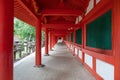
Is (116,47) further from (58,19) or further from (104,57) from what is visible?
(58,19)

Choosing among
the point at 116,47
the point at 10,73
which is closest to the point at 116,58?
the point at 116,47

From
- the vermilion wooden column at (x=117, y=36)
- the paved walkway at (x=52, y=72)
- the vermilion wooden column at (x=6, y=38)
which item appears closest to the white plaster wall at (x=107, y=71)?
the vermilion wooden column at (x=117, y=36)

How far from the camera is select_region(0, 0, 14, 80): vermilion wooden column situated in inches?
87.0

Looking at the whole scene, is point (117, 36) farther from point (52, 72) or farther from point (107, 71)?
point (52, 72)

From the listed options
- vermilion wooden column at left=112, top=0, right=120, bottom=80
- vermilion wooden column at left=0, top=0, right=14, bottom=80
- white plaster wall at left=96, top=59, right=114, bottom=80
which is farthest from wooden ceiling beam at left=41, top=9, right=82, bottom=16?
vermilion wooden column at left=0, top=0, right=14, bottom=80

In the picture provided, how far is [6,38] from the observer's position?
7.58 ft

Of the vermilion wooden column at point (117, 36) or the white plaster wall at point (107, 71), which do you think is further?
the white plaster wall at point (107, 71)

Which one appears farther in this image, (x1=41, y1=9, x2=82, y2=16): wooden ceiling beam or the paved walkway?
(x1=41, y1=9, x2=82, y2=16): wooden ceiling beam

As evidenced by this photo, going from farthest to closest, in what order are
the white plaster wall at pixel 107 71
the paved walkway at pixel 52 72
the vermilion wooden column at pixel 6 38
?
the paved walkway at pixel 52 72 → the white plaster wall at pixel 107 71 → the vermilion wooden column at pixel 6 38

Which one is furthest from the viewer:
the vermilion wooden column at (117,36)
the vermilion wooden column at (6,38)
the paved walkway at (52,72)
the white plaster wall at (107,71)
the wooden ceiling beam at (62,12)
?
the wooden ceiling beam at (62,12)

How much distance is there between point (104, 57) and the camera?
12.7ft

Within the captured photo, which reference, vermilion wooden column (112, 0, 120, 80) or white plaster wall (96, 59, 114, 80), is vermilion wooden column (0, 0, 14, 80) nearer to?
vermilion wooden column (112, 0, 120, 80)

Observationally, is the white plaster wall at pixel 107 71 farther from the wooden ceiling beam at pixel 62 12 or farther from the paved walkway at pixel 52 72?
the wooden ceiling beam at pixel 62 12

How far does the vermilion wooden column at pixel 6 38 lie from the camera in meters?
2.21
